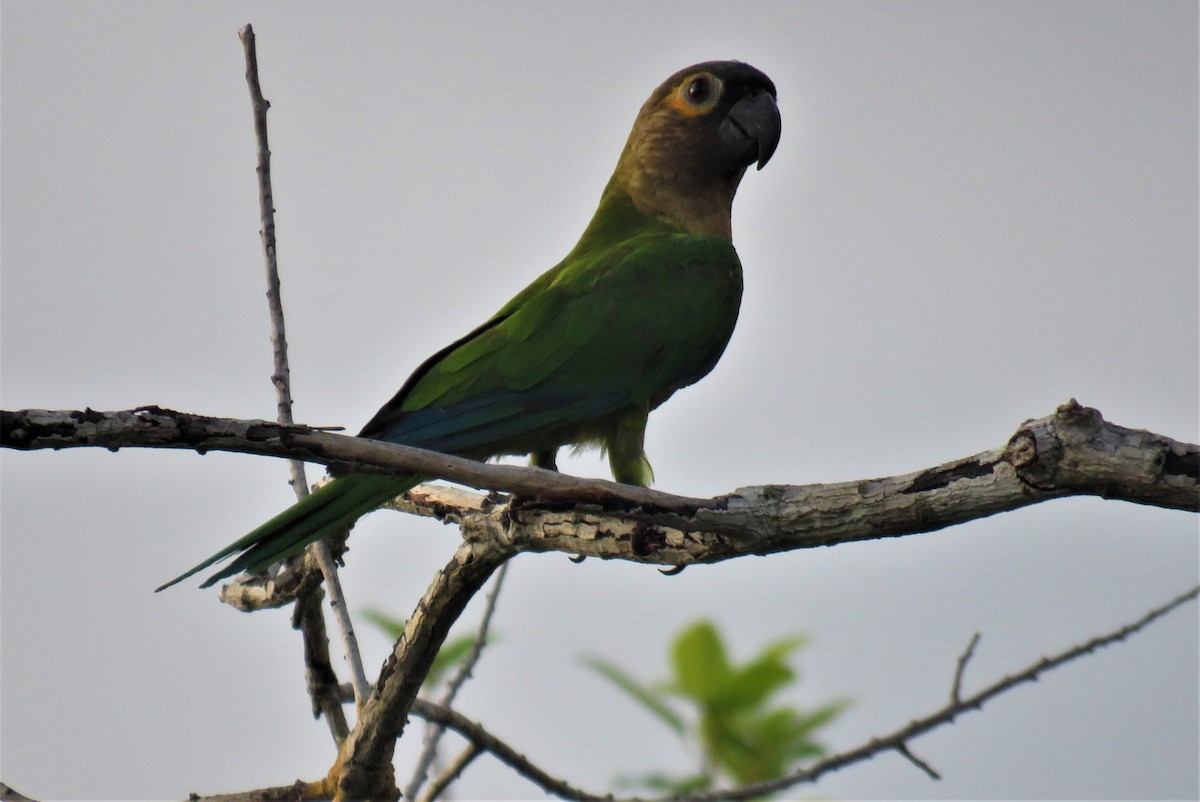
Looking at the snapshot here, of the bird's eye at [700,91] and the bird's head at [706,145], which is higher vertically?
the bird's eye at [700,91]

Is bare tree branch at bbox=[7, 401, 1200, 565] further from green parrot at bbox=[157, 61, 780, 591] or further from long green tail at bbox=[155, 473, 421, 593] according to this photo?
green parrot at bbox=[157, 61, 780, 591]

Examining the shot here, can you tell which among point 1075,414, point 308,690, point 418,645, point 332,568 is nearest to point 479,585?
point 418,645

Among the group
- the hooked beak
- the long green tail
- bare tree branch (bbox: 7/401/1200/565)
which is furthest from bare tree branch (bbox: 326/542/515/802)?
the hooked beak

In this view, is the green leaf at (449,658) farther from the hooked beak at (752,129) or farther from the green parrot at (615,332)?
the hooked beak at (752,129)

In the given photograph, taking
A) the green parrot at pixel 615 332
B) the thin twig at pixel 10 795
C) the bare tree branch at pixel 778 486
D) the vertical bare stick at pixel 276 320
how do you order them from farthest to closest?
the green parrot at pixel 615 332 < the vertical bare stick at pixel 276 320 < the thin twig at pixel 10 795 < the bare tree branch at pixel 778 486

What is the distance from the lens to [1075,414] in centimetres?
263

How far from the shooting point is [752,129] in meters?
5.45

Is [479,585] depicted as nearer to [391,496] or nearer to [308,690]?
[391,496]

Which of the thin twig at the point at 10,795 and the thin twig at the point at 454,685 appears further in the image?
the thin twig at the point at 454,685

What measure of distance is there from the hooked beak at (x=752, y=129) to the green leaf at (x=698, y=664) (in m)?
2.32

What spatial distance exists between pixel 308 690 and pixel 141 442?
7.72 ft

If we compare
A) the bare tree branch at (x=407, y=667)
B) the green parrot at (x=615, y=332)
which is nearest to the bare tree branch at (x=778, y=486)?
the bare tree branch at (x=407, y=667)

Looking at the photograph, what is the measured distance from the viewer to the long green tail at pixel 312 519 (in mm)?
3289

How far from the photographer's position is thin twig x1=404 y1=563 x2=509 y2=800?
4109mm
